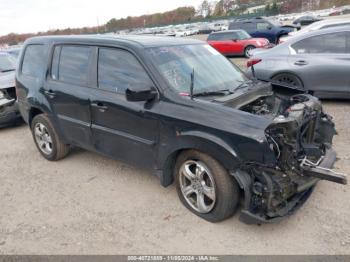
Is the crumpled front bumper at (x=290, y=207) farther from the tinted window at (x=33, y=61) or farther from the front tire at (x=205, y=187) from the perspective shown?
the tinted window at (x=33, y=61)

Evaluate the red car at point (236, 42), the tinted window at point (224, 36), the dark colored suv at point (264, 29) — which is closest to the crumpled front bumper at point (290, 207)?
the red car at point (236, 42)

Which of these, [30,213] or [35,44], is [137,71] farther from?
[35,44]

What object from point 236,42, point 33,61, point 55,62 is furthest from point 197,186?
point 236,42

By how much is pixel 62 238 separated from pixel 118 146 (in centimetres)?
122

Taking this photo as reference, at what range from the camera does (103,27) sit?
90625 millimetres

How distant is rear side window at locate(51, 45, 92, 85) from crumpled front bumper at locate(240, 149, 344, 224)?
258cm

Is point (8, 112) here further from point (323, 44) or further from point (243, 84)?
point (323, 44)

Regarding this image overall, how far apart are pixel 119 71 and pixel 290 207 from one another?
2381 millimetres

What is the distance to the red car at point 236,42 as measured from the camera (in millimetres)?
17002

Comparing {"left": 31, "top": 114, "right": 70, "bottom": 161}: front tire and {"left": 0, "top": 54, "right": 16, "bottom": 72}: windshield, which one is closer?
{"left": 31, "top": 114, "right": 70, "bottom": 161}: front tire

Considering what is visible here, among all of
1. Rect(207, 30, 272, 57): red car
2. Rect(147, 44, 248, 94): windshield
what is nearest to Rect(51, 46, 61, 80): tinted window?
Rect(147, 44, 248, 94): windshield

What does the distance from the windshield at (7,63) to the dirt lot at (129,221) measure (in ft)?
15.8

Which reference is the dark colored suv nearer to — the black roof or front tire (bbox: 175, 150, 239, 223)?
the black roof

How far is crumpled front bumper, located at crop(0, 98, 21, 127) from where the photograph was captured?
23.1 ft
